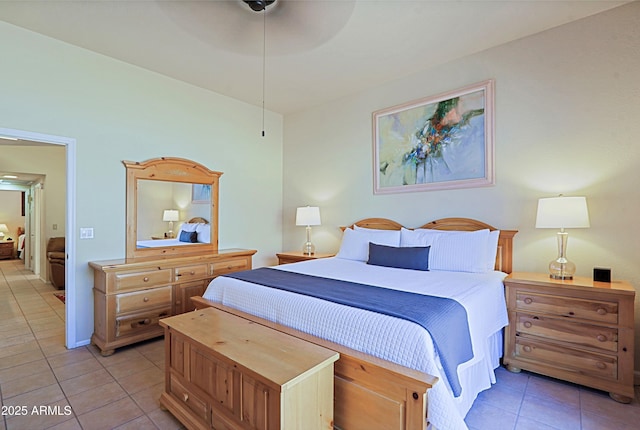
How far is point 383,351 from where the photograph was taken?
1.53 m

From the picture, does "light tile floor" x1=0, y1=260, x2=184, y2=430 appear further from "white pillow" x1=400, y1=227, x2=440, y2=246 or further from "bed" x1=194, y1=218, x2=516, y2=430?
"white pillow" x1=400, y1=227, x2=440, y2=246

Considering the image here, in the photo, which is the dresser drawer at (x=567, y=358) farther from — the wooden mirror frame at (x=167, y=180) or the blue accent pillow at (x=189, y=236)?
the blue accent pillow at (x=189, y=236)

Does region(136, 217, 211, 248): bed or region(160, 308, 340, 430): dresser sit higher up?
region(136, 217, 211, 248): bed

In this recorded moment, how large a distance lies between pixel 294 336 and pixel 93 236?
257cm

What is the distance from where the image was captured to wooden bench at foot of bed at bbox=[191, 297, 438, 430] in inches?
53.0

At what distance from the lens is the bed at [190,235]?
3566mm

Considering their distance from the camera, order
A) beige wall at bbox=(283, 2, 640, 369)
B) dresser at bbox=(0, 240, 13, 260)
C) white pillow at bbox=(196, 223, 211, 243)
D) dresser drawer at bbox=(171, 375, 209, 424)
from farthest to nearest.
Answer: dresser at bbox=(0, 240, 13, 260) → white pillow at bbox=(196, 223, 211, 243) → beige wall at bbox=(283, 2, 640, 369) → dresser drawer at bbox=(171, 375, 209, 424)

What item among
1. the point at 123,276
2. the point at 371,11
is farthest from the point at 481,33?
the point at 123,276

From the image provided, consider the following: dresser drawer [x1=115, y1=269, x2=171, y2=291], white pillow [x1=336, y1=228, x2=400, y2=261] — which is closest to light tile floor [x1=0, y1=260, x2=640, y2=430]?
dresser drawer [x1=115, y1=269, x2=171, y2=291]

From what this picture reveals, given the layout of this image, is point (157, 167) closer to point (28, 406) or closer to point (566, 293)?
point (28, 406)

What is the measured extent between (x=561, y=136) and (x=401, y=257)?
1783mm

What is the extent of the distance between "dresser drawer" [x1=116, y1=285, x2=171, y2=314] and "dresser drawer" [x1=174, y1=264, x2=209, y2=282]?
0.16m

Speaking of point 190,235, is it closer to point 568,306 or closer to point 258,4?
point 258,4

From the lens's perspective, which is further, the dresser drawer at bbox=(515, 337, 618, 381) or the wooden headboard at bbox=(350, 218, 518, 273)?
the wooden headboard at bbox=(350, 218, 518, 273)
